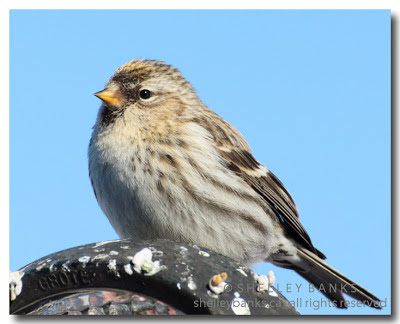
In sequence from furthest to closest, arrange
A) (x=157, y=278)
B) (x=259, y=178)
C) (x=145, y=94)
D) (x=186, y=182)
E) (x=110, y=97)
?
(x=259, y=178), (x=145, y=94), (x=110, y=97), (x=186, y=182), (x=157, y=278)

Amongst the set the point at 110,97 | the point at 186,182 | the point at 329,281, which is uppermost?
the point at 110,97

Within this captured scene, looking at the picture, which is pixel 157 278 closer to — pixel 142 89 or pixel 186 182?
pixel 186 182

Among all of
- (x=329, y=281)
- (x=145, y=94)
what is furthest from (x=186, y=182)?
(x=329, y=281)

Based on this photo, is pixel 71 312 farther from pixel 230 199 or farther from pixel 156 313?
pixel 230 199

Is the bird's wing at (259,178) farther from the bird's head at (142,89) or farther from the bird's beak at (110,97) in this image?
the bird's beak at (110,97)

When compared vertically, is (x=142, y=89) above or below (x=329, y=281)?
above

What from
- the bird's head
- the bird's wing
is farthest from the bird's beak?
the bird's wing

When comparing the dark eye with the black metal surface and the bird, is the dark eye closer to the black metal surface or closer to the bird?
the bird

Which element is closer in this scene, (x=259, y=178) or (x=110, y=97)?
(x=110, y=97)
